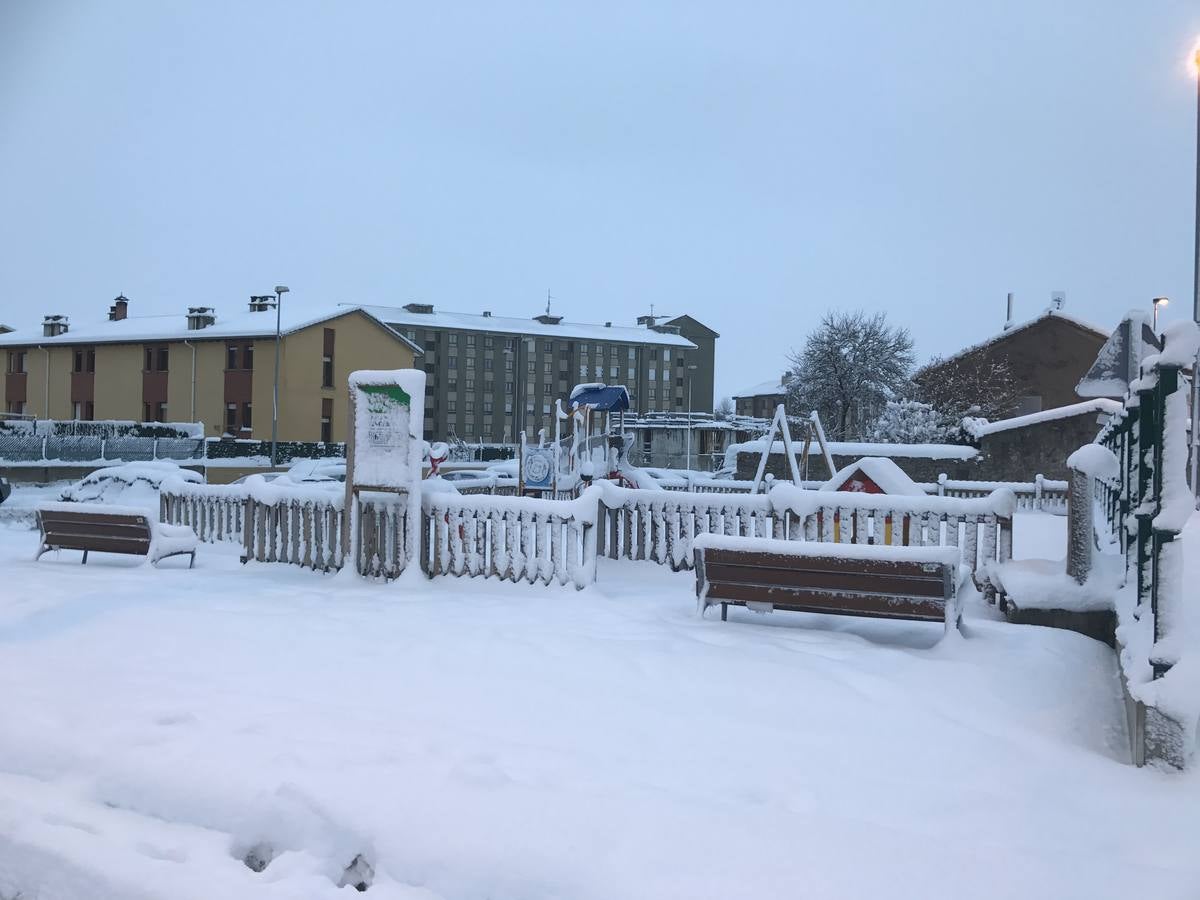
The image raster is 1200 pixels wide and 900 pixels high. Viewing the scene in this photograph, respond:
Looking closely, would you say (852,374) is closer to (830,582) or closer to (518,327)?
(830,582)

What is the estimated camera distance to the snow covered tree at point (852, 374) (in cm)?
4678

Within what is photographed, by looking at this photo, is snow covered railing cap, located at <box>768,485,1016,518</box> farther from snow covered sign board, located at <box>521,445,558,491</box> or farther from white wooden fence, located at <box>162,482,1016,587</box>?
snow covered sign board, located at <box>521,445,558,491</box>

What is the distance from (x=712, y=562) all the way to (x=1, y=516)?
18651 mm

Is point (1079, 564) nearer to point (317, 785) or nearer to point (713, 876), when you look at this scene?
point (713, 876)

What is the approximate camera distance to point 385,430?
10992 mm

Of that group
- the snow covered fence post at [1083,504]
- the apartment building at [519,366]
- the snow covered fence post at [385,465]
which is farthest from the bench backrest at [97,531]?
the apartment building at [519,366]

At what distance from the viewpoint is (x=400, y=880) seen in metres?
3.88

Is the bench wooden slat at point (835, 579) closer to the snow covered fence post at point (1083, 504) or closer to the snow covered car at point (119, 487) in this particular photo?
the snow covered fence post at point (1083, 504)

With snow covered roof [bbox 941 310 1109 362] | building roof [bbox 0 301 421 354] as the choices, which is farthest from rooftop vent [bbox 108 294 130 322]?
snow covered roof [bbox 941 310 1109 362]

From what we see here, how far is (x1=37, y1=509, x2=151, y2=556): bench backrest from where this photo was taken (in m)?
11.8

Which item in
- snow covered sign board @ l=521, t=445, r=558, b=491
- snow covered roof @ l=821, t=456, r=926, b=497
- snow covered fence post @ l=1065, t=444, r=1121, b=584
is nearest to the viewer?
snow covered fence post @ l=1065, t=444, r=1121, b=584

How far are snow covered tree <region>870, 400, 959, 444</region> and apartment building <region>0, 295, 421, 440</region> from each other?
104 ft

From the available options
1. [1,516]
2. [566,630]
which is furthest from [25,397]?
[566,630]

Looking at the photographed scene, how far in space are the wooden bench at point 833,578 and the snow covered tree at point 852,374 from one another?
128 ft
